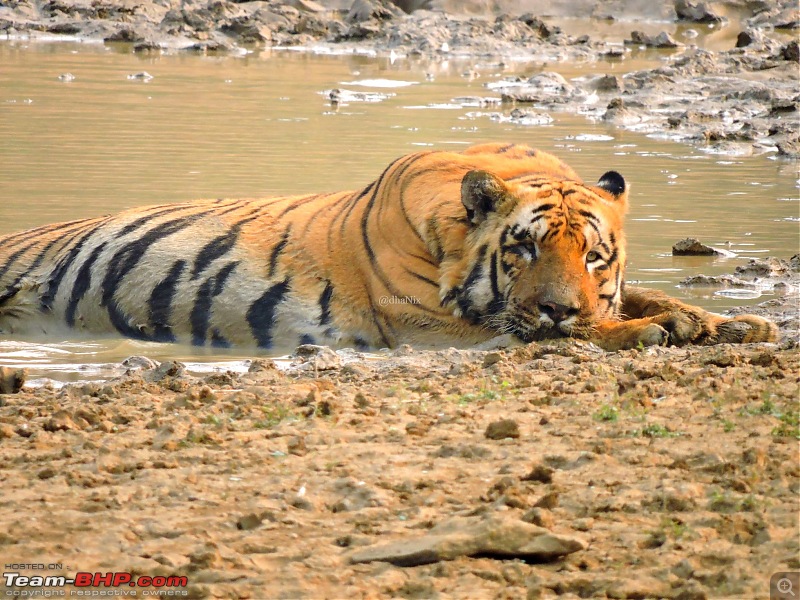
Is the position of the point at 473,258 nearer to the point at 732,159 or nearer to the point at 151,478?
the point at 151,478

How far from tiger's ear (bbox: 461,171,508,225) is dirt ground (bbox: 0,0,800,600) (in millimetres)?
684

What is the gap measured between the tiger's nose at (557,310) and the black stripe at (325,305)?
1.11 metres

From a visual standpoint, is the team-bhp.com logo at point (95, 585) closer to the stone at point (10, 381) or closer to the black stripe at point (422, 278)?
the stone at point (10, 381)

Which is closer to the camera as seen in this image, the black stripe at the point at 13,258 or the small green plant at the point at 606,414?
the small green plant at the point at 606,414

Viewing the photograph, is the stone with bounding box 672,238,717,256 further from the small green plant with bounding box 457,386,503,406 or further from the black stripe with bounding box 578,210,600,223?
the small green plant with bounding box 457,386,503,406

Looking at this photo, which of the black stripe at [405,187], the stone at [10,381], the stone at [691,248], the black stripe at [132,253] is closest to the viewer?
the stone at [10,381]

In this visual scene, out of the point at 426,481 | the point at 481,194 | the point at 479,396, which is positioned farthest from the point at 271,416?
the point at 481,194

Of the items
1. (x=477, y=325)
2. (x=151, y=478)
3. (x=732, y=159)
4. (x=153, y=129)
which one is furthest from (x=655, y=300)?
(x=153, y=129)

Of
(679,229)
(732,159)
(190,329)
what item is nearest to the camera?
(190,329)

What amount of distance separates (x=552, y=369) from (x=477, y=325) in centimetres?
90

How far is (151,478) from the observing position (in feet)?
11.1

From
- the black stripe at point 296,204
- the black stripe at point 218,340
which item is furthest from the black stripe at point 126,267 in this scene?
the black stripe at point 296,204

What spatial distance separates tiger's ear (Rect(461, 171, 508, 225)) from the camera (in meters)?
5.49

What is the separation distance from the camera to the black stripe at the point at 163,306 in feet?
19.9
